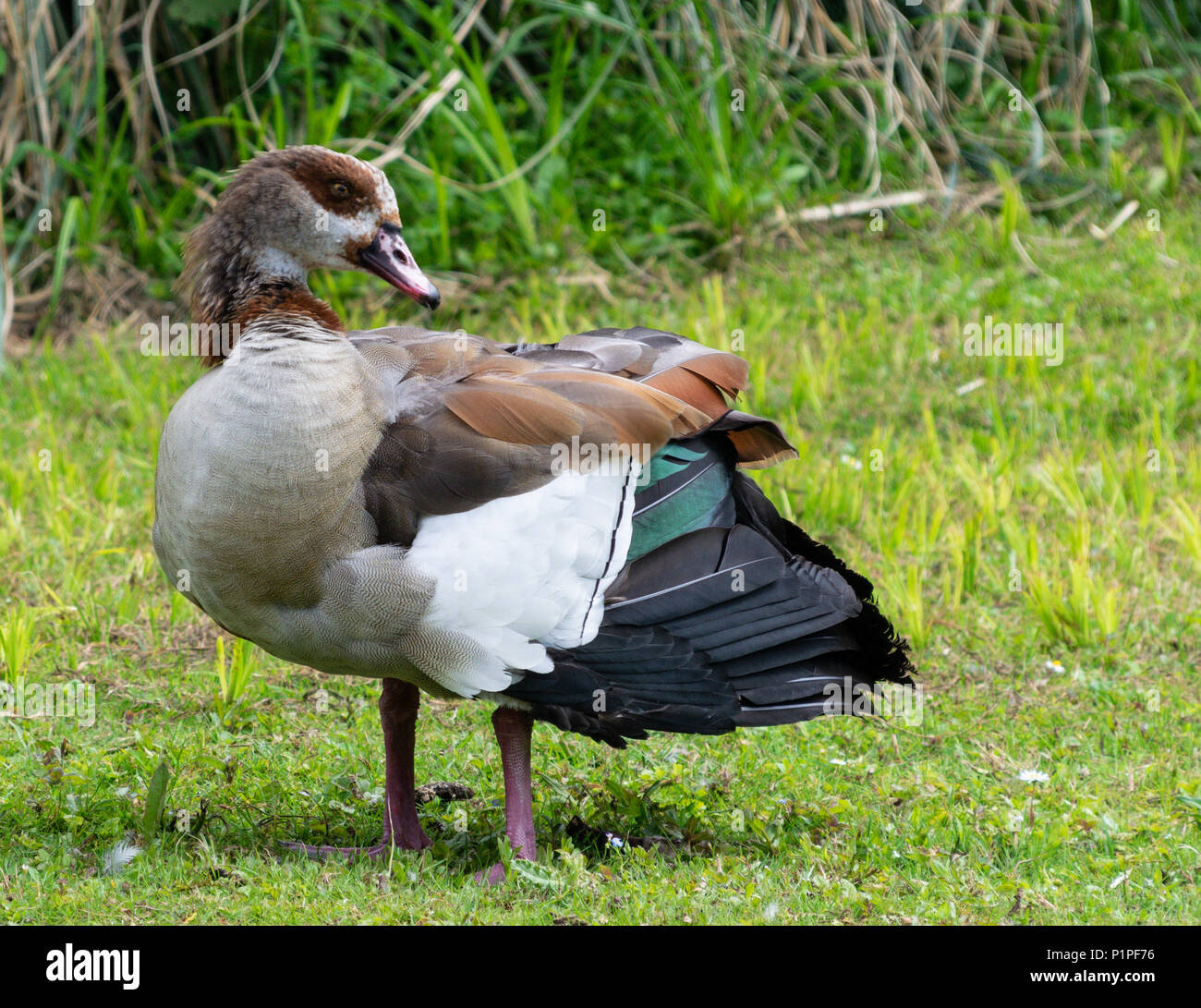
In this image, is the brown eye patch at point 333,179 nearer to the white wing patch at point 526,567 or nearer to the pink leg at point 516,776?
the white wing patch at point 526,567

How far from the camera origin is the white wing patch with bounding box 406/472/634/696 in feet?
9.93

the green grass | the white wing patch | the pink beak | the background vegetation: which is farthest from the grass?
the white wing patch

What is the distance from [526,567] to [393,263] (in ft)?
2.45

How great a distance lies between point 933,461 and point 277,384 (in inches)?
128

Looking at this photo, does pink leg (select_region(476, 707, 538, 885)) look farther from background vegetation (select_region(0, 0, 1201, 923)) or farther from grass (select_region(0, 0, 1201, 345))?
grass (select_region(0, 0, 1201, 345))

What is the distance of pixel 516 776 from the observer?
3.29 meters

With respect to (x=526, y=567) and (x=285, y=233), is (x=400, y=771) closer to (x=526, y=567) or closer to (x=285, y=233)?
(x=526, y=567)

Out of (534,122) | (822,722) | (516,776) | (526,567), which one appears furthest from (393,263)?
(534,122)

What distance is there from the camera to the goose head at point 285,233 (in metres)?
3.16

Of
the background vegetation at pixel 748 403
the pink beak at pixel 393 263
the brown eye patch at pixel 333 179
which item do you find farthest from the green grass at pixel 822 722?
the brown eye patch at pixel 333 179

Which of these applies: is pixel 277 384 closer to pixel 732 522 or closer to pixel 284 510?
pixel 284 510

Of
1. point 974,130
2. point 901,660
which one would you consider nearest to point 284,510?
point 901,660

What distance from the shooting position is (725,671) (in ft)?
10.7

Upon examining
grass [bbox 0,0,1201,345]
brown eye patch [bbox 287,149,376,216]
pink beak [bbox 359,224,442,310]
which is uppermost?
grass [bbox 0,0,1201,345]
